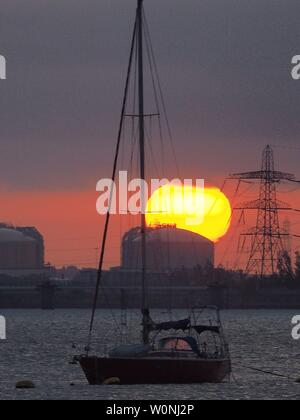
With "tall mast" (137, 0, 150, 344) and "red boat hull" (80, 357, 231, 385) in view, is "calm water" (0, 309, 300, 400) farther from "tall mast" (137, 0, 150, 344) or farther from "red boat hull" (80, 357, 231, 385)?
"tall mast" (137, 0, 150, 344)

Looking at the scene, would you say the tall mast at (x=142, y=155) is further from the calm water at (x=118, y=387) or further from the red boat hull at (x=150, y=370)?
the calm water at (x=118, y=387)

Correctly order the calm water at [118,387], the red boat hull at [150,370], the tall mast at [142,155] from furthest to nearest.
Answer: the tall mast at [142,155] < the red boat hull at [150,370] < the calm water at [118,387]

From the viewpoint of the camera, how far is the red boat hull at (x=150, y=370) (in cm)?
9312

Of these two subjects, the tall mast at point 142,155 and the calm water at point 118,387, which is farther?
the tall mast at point 142,155

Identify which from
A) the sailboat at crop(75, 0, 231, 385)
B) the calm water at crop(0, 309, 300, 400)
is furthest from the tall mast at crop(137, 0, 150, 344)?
the calm water at crop(0, 309, 300, 400)

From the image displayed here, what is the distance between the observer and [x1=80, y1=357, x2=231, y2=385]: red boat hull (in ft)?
306

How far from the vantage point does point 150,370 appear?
9312cm

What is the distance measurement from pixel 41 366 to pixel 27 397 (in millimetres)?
30171

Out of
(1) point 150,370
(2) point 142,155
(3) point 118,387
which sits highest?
(2) point 142,155

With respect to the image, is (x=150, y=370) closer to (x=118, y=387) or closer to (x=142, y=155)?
(x=118, y=387)

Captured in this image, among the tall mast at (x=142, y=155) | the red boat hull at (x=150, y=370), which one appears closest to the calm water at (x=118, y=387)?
the red boat hull at (x=150, y=370)

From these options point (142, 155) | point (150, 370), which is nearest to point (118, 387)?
point (150, 370)

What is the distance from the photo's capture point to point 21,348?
152625 mm
